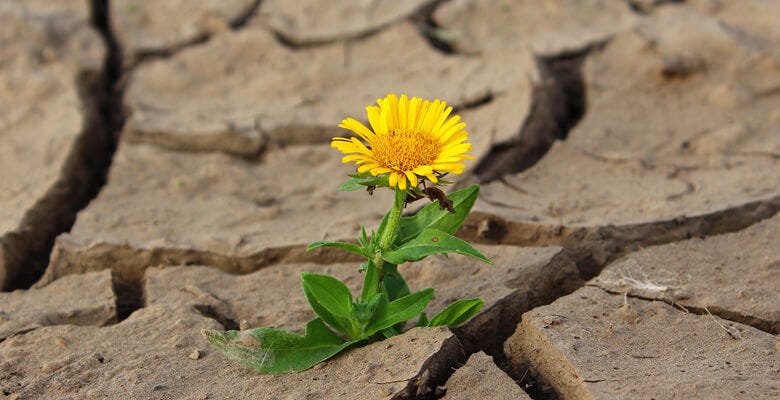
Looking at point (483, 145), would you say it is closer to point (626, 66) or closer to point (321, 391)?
point (626, 66)

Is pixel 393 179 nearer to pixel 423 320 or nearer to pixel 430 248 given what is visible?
pixel 430 248

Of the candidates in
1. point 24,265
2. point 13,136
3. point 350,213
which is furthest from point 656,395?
point 13,136

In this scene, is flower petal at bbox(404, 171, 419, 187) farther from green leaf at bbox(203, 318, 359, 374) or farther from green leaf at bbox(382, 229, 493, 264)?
green leaf at bbox(203, 318, 359, 374)

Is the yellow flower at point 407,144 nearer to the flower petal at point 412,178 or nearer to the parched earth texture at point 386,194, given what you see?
the flower petal at point 412,178

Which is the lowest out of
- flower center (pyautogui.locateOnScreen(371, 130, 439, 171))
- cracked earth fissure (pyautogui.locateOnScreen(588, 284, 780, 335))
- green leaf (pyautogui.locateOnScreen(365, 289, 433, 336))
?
cracked earth fissure (pyautogui.locateOnScreen(588, 284, 780, 335))

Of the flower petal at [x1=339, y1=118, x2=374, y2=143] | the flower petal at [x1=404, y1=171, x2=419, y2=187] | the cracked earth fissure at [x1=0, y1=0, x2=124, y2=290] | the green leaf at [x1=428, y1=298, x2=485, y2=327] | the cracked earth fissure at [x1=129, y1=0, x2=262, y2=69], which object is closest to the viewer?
the flower petal at [x1=404, y1=171, x2=419, y2=187]

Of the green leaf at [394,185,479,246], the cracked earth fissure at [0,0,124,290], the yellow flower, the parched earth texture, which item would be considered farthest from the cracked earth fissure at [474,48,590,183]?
the cracked earth fissure at [0,0,124,290]

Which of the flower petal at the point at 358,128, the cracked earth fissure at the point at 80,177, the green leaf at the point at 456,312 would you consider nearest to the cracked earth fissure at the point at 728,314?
the green leaf at the point at 456,312
